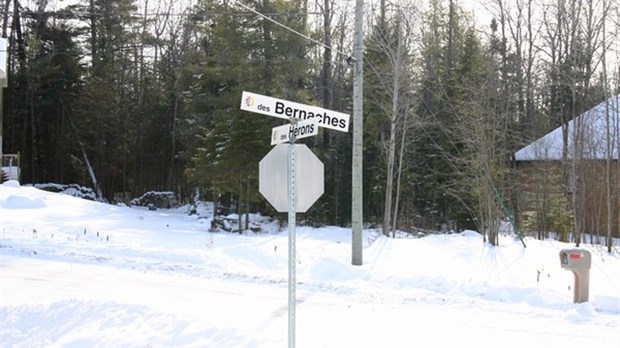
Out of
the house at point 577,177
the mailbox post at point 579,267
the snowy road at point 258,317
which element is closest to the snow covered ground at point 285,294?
the snowy road at point 258,317

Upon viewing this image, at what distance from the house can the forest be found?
16 cm

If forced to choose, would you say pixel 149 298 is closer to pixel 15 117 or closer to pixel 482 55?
pixel 482 55

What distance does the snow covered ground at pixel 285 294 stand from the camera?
21.0 ft

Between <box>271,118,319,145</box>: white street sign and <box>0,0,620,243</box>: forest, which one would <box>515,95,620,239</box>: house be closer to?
<box>0,0,620,243</box>: forest

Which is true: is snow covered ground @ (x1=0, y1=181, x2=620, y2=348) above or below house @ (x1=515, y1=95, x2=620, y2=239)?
below

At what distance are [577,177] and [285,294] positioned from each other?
12.1m

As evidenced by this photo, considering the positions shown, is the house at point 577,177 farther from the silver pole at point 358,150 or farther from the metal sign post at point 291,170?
the metal sign post at point 291,170

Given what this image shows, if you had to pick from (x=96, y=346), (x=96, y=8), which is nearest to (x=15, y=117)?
(x=96, y=8)

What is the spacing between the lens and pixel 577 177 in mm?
16984

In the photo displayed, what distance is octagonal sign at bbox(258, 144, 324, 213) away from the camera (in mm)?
4250

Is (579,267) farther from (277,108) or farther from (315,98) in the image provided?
(315,98)

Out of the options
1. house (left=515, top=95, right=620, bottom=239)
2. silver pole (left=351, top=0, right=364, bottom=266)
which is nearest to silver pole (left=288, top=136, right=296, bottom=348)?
silver pole (left=351, top=0, right=364, bottom=266)

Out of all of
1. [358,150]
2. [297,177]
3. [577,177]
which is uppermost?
[358,150]

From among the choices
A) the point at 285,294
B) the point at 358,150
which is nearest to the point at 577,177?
the point at 358,150
